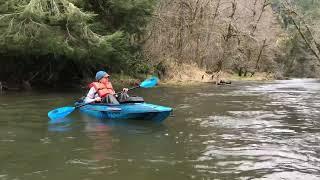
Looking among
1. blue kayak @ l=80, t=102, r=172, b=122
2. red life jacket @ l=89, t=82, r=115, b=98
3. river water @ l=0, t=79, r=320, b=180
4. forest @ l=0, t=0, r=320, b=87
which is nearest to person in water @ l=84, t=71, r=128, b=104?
red life jacket @ l=89, t=82, r=115, b=98

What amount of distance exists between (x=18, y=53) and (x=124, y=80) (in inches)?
283

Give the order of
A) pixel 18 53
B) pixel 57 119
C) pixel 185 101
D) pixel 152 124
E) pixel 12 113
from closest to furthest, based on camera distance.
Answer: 1. pixel 152 124
2. pixel 57 119
3. pixel 12 113
4. pixel 185 101
5. pixel 18 53

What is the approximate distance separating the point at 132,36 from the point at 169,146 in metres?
19.2

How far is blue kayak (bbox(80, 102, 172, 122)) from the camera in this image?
40.1 ft

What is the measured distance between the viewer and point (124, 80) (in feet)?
91.9

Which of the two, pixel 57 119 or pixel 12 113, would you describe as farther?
pixel 12 113

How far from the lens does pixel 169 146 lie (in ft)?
31.1

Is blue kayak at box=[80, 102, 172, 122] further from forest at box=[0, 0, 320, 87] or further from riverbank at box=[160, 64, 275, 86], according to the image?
riverbank at box=[160, 64, 275, 86]

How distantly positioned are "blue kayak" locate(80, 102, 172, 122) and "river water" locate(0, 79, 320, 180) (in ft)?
0.72

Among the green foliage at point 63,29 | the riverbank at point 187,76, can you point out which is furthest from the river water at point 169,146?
the riverbank at point 187,76

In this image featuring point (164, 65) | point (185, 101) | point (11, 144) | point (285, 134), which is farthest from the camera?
point (164, 65)

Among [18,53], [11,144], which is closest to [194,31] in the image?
[18,53]

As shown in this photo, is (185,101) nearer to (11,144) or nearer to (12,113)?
(12,113)

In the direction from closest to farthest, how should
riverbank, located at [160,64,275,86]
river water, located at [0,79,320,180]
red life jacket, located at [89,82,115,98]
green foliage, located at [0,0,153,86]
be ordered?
river water, located at [0,79,320,180]
red life jacket, located at [89,82,115,98]
green foliage, located at [0,0,153,86]
riverbank, located at [160,64,275,86]
